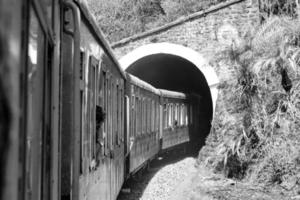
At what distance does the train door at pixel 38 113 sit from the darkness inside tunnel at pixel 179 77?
22.6 meters

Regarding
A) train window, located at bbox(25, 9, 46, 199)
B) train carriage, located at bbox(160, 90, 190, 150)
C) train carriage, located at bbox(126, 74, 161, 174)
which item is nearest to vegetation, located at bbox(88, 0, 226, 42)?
train carriage, located at bbox(160, 90, 190, 150)

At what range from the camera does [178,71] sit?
30.8 m

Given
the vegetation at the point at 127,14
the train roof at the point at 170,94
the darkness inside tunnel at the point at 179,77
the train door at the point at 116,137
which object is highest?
the vegetation at the point at 127,14

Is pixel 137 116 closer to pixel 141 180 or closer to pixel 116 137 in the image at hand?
pixel 141 180

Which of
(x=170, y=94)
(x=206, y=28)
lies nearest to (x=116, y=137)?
(x=170, y=94)

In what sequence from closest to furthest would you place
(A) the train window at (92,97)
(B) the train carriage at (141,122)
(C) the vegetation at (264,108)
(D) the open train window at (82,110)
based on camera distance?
(D) the open train window at (82,110) < (A) the train window at (92,97) < (B) the train carriage at (141,122) < (C) the vegetation at (264,108)

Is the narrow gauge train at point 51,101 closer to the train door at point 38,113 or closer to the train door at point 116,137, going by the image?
the train door at point 38,113

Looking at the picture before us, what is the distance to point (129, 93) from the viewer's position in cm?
1084

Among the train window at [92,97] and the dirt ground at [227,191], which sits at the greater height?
the train window at [92,97]

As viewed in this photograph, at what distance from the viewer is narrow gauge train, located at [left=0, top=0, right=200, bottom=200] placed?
0.61 meters

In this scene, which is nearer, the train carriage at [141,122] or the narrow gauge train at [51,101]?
the narrow gauge train at [51,101]

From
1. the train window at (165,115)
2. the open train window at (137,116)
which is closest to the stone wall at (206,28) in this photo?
the train window at (165,115)

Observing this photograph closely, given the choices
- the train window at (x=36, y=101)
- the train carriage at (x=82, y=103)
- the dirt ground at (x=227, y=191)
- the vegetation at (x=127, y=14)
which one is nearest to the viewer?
the train window at (x=36, y=101)

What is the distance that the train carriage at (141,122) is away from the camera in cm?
1124
